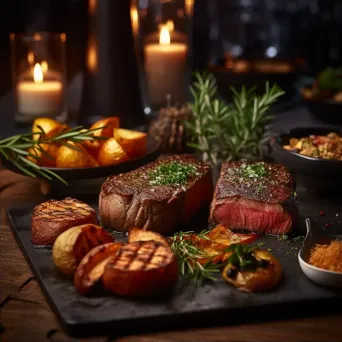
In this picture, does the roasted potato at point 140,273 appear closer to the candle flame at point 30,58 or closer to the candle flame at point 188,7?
the candle flame at point 30,58

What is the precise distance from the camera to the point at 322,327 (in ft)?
5.30

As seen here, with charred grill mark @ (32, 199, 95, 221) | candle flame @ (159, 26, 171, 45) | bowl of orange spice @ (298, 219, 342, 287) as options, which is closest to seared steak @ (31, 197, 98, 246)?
charred grill mark @ (32, 199, 95, 221)

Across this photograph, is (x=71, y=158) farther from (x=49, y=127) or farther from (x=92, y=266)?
(x=92, y=266)

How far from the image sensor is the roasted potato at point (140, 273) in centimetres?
163

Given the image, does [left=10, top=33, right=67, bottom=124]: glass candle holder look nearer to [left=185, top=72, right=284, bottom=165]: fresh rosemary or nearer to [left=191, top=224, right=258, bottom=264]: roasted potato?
[left=185, top=72, right=284, bottom=165]: fresh rosemary

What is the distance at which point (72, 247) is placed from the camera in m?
1.77

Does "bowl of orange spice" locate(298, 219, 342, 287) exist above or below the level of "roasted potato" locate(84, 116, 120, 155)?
below

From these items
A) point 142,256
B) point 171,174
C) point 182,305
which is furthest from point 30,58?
point 182,305

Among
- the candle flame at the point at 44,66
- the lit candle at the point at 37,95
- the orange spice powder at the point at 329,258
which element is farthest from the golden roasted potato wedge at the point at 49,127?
the orange spice powder at the point at 329,258

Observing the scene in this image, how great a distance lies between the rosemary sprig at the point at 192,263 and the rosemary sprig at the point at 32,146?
595mm

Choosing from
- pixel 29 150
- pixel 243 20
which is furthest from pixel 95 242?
pixel 243 20

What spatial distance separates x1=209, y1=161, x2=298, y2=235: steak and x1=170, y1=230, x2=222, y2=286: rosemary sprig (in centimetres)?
21

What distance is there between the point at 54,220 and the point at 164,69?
1541 mm

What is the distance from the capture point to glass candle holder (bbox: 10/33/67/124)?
3217 mm
